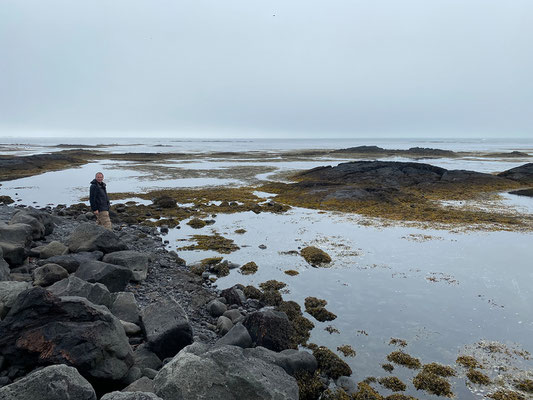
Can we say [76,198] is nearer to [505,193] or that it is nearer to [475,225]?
[475,225]

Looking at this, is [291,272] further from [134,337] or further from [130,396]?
[130,396]

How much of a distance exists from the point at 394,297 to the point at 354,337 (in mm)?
3713

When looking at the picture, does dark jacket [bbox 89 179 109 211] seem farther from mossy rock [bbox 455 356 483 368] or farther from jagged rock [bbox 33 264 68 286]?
mossy rock [bbox 455 356 483 368]

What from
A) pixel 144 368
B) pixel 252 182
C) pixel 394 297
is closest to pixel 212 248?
pixel 394 297

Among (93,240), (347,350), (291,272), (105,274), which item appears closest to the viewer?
(347,350)

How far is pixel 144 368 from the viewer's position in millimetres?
8141

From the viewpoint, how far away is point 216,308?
1209cm

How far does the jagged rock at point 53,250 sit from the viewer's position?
14.7 m

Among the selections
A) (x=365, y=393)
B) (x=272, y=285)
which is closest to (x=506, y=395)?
(x=365, y=393)

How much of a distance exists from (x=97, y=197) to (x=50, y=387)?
46.3ft

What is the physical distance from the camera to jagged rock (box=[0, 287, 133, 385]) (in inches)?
280

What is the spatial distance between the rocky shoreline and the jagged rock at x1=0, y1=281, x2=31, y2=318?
26 millimetres

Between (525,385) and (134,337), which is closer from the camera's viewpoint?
(525,385)

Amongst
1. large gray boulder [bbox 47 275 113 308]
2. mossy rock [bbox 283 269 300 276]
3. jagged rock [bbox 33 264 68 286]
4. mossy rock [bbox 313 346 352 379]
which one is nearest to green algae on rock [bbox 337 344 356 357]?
mossy rock [bbox 313 346 352 379]
